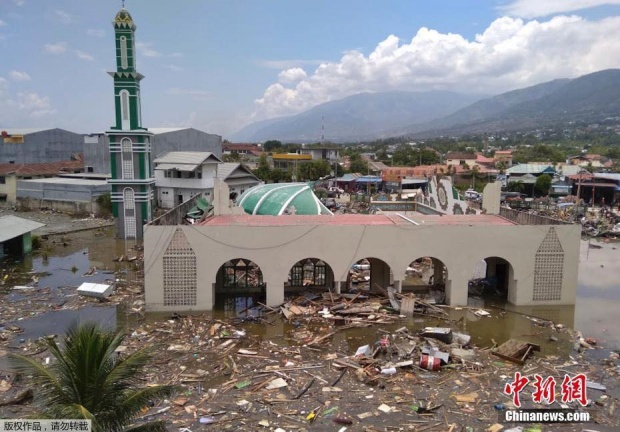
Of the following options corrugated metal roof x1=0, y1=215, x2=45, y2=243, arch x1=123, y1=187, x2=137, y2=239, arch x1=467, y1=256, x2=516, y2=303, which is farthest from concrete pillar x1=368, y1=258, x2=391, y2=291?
corrugated metal roof x1=0, y1=215, x2=45, y2=243

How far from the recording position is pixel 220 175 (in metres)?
37.5

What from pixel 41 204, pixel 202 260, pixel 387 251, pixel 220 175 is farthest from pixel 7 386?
pixel 41 204

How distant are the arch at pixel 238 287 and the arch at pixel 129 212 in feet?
35.5

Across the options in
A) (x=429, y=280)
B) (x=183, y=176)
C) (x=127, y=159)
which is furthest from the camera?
(x=183, y=176)

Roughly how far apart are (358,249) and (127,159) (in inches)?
653

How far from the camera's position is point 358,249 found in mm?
16188

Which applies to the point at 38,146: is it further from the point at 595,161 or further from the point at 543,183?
the point at 595,161

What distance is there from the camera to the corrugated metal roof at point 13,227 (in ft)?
71.2

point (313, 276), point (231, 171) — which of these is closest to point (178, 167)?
point (231, 171)

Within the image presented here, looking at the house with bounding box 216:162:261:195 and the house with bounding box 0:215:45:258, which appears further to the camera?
the house with bounding box 216:162:261:195

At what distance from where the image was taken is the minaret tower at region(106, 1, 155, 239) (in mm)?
25219

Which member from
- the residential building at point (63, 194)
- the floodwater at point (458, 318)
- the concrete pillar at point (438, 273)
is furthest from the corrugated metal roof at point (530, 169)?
the residential building at point (63, 194)

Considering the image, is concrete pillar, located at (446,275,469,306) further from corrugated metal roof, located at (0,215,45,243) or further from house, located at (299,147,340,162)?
house, located at (299,147,340,162)

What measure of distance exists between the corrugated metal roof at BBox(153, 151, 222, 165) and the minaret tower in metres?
8.34
